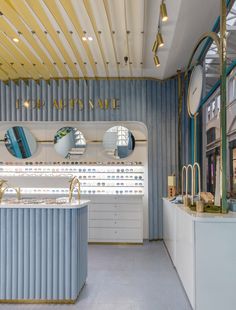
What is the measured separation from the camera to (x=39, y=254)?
149 inches

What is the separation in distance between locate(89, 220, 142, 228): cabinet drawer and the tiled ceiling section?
3.11 m

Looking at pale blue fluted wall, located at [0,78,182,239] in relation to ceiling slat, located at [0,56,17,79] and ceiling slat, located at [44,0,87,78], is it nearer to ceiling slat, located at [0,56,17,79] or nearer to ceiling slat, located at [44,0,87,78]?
ceiling slat, located at [0,56,17,79]

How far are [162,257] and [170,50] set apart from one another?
11.9 feet

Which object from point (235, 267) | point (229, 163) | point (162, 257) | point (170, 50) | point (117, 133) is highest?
point (170, 50)

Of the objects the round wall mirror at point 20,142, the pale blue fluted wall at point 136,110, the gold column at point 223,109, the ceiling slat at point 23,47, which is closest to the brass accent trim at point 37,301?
the gold column at point 223,109

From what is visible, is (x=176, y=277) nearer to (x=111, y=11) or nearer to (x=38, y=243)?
(x=38, y=243)

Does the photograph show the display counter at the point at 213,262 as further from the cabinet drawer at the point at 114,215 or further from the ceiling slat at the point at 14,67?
the ceiling slat at the point at 14,67

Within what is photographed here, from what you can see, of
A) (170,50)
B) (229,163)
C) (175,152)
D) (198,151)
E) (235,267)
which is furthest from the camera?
(175,152)

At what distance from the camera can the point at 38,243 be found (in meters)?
3.78

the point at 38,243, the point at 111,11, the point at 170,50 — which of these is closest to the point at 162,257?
the point at 38,243

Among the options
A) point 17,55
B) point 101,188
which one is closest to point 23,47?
point 17,55

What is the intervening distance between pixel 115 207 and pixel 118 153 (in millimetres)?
1239

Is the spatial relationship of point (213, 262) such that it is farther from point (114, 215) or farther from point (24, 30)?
point (24, 30)

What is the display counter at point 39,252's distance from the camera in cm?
374
